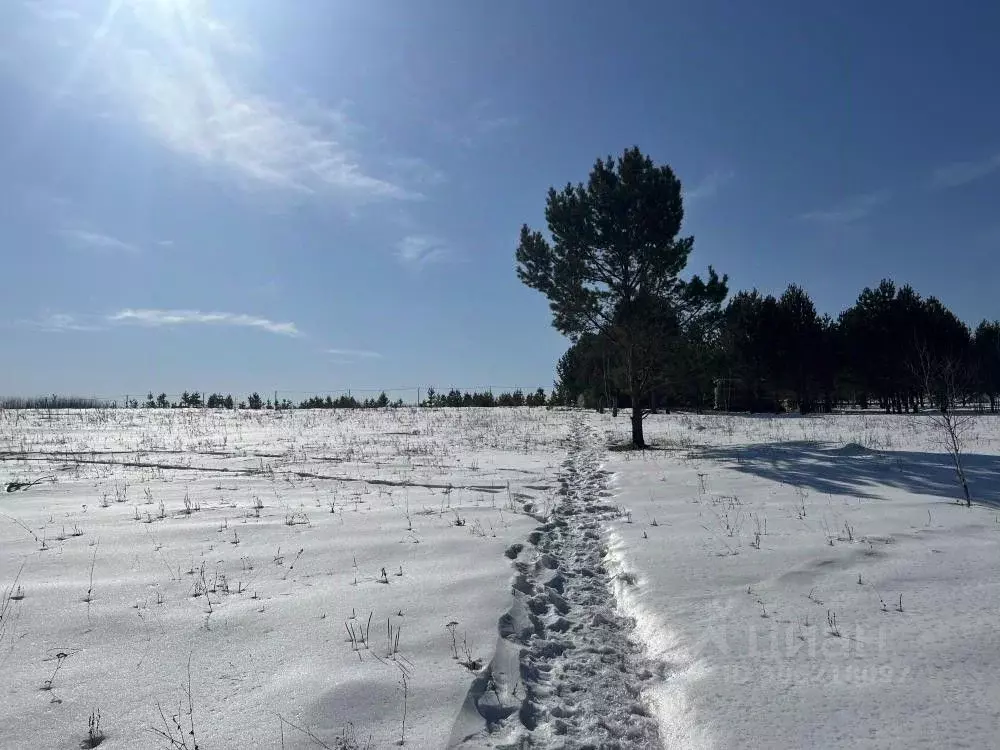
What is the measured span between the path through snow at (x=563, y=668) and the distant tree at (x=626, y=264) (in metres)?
11.7

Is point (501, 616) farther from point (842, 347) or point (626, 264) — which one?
point (842, 347)

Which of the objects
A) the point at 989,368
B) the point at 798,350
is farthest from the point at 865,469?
the point at 989,368

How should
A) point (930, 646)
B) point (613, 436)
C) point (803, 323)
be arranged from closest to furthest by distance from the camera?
point (930, 646), point (613, 436), point (803, 323)

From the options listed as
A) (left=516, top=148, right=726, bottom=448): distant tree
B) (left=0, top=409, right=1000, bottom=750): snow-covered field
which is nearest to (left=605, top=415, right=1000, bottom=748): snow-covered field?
(left=0, top=409, right=1000, bottom=750): snow-covered field

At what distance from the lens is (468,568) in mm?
5172

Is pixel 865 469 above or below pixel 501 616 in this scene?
above

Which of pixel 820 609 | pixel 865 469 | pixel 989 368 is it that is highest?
pixel 989 368

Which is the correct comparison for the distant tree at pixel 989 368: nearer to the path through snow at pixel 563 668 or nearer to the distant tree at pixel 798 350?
the distant tree at pixel 798 350

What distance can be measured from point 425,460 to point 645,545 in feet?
25.7

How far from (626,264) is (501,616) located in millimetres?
14392

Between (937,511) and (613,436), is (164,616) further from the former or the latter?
(613,436)

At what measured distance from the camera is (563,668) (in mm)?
3480

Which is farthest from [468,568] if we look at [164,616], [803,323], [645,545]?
[803,323]

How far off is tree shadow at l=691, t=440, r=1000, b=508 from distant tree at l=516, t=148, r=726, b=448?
12.6 feet
